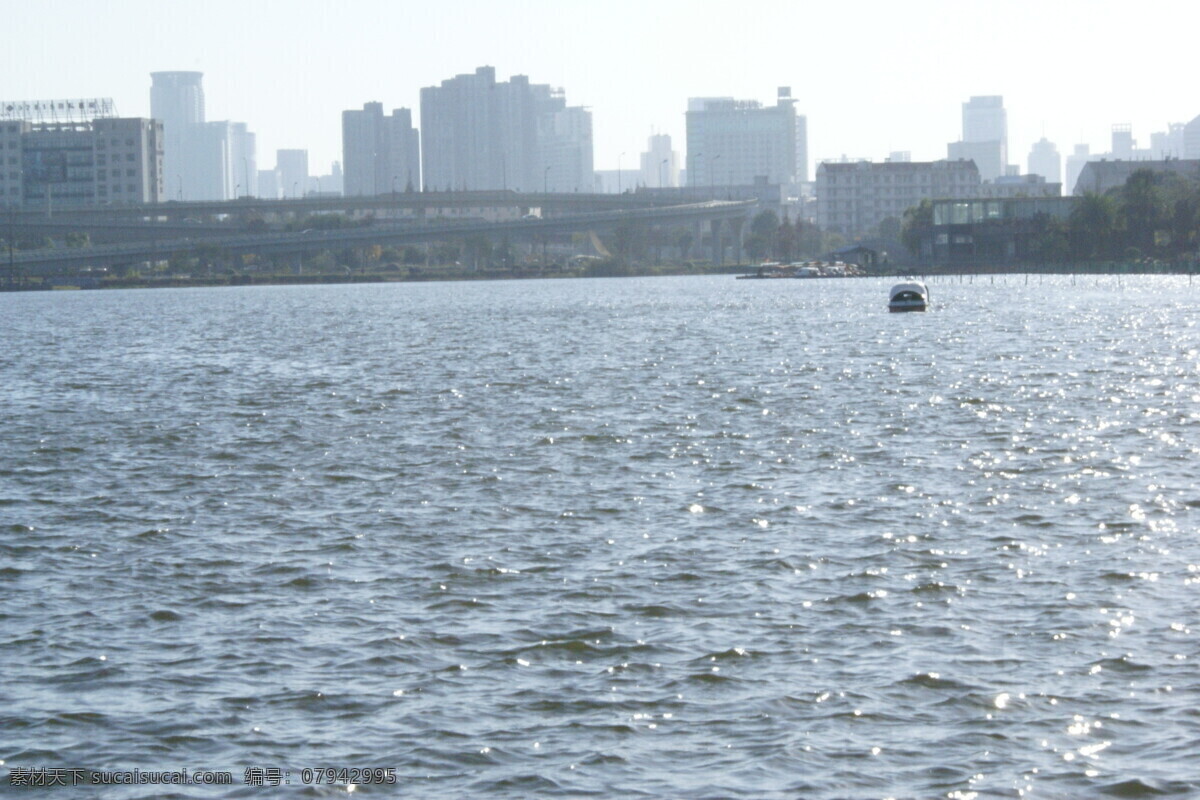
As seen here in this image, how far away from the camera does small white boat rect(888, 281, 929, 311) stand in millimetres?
98312

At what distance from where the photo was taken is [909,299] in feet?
324

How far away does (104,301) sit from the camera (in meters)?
159

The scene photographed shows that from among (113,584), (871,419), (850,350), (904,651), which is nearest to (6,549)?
(113,584)

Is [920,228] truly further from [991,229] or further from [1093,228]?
[1093,228]

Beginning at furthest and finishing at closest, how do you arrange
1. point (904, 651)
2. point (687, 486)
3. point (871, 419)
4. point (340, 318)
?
point (340, 318), point (871, 419), point (687, 486), point (904, 651)

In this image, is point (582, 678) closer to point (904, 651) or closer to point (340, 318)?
point (904, 651)

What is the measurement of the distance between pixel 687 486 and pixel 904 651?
10.9m

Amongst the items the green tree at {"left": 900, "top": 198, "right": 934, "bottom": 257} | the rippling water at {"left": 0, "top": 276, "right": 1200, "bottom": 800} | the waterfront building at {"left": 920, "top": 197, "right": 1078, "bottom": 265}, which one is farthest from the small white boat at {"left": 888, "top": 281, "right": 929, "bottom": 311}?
the green tree at {"left": 900, "top": 198, "right": 934, "bottom": 257}

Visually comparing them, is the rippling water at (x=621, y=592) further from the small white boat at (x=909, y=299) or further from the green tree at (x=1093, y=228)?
the green tree at (x=1093, y=228)

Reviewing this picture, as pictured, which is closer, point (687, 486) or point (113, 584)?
point (113, 584)

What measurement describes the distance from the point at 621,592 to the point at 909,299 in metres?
83.0

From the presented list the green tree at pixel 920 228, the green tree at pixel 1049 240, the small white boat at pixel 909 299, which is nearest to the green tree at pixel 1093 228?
the green tree at pixel 1049 240

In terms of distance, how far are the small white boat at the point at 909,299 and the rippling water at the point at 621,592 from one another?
5498 centimetres

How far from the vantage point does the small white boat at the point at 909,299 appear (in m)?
98.3
